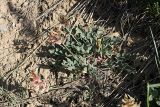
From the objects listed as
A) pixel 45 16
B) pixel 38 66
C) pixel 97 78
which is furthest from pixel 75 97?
pixel 45 16

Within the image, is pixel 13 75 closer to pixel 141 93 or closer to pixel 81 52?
pixel 81 52

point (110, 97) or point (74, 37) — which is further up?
point (74, 37)

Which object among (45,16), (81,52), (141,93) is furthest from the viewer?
(45,16)

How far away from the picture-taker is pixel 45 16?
3232 millimetres

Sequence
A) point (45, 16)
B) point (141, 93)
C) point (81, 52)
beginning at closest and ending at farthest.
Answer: point (141, 93), point (81, 52), point (45, 16)

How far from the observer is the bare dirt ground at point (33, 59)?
2.82m

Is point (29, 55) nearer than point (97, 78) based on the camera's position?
No

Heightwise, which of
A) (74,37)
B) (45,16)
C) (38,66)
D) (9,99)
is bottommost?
(9,99)

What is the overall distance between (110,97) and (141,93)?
0.77 feet

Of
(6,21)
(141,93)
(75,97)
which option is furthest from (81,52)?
(6,21)

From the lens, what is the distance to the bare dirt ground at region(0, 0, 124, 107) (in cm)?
282

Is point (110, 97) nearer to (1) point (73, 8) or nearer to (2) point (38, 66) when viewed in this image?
(2) point (38, 66)

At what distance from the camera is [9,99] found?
2840mm

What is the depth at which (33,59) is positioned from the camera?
3061mm
